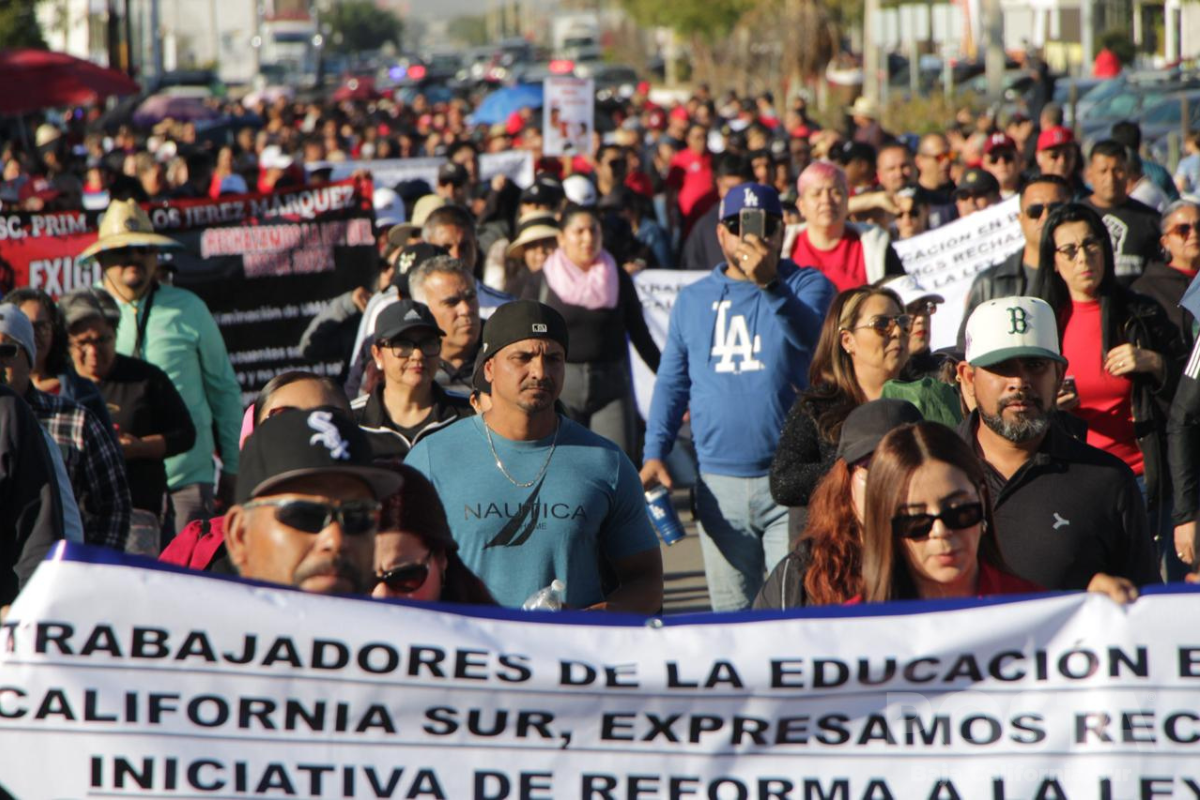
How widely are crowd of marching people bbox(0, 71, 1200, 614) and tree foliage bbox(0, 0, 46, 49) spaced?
31624 mm

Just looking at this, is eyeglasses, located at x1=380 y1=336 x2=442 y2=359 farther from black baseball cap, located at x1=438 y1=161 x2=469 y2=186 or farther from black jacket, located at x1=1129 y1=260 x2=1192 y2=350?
black baseball cap, located at x1=438 y1=161 x2=469 y2=186

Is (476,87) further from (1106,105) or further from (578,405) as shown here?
(578,405)

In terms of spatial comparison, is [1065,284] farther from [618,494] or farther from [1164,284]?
[618,494]

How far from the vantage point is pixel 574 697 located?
3498mm

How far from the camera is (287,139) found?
30625 mm

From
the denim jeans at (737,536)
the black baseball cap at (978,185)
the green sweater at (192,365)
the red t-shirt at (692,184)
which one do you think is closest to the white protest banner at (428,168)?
the red t-shirt at (692,184)

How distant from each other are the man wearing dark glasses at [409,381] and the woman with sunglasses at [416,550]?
79.5 inches

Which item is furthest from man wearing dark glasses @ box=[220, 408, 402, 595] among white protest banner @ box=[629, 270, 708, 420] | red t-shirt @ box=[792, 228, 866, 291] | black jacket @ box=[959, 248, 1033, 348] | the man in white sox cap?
white protest banner @ box=[629, 270, 708, 420]

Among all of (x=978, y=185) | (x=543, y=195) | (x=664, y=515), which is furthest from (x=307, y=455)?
(x=978, y=185)

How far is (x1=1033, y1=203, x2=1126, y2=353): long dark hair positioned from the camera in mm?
6859

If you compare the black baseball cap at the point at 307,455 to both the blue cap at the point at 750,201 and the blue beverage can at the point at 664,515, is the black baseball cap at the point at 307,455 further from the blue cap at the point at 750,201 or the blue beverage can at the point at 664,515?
the blue cap at the point at 750,201

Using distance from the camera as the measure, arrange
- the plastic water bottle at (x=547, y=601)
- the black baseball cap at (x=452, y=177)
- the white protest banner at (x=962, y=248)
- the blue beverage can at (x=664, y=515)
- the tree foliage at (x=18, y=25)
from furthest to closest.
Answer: the tree foliage at (x=18, y=25)
the black baseball cap at (x=452, y=177)
the white protest banner at (x=962, y=248)
the blue beverage can at (x=664, y=515)
the plastic water bottle at (x=547, y=601)

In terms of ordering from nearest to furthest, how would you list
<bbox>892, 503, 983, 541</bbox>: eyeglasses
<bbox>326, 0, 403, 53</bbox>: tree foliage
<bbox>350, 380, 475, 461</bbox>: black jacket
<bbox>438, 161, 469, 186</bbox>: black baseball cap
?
1. <bbox>892, 503, 983, 541</bbox>: eyeglasses
2. <bbox>350, 380, 475, 461</bbox>: black jacket
3. <bbox>438, 161, 469, 186</bbox>: black baseball cap
4. <bbox>326, 0, 403, 53</bbox>: tree foliage

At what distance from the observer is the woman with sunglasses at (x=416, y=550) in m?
3.91
